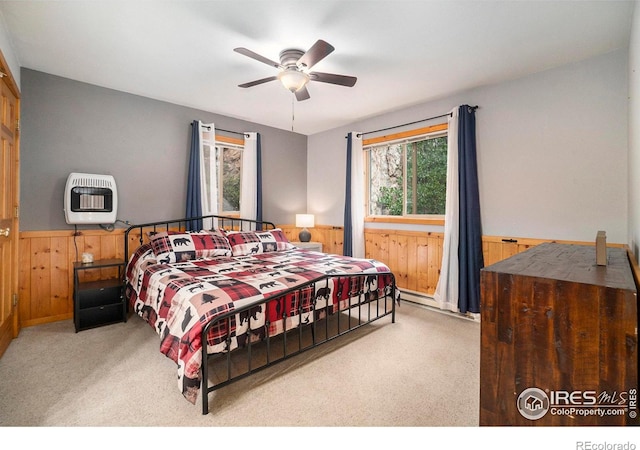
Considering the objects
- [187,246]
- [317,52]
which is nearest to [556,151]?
[317,52]

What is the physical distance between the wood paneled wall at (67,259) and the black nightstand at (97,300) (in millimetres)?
203

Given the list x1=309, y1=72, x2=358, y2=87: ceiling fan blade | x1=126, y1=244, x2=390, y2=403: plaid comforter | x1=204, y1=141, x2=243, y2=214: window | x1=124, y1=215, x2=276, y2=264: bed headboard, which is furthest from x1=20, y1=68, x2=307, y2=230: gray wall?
x1=309, y1=72, x2=358, y2=87: ceiling fan blade

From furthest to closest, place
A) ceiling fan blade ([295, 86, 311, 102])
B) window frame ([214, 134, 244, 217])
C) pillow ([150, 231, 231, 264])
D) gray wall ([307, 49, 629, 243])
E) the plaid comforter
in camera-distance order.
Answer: window frame ([214, 134, 244, 217])
pillow ([150, 231, 231, 264])
ceiling fan blade ([295, 86, 311, 102])
gray wall ([307, 49, 629, 243])
the plaid comforter

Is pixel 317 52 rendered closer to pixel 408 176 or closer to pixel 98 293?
pixel 408 176

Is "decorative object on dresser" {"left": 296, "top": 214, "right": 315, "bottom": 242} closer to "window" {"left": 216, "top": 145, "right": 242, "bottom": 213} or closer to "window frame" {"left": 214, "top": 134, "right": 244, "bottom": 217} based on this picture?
"window" {"left": 216, "top": 145, "right": 242, "bottom": 213}

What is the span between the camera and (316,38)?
8.00 feet

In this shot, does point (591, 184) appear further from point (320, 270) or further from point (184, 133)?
point (184, 133)

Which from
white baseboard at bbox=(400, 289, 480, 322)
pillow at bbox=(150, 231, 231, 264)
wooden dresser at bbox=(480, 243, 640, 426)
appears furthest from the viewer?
white baseboard at bbox=(400, 289, 480, 322)

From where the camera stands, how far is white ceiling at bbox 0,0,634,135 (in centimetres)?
211

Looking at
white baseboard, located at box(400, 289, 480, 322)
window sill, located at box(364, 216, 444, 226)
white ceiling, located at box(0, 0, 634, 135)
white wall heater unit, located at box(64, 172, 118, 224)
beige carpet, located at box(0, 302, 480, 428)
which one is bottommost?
beige carpet, located at box(0, 302, 480, 428)

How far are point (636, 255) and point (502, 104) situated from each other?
7.74 ft

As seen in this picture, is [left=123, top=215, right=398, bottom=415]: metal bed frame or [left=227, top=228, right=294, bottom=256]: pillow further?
[left=227, top=228, right=294, bottom=256]: pillow

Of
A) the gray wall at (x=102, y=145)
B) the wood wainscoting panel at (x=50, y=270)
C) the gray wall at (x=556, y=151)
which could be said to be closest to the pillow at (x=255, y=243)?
the gray wall at (x=102, y=145)

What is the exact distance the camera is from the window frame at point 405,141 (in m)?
3.86
